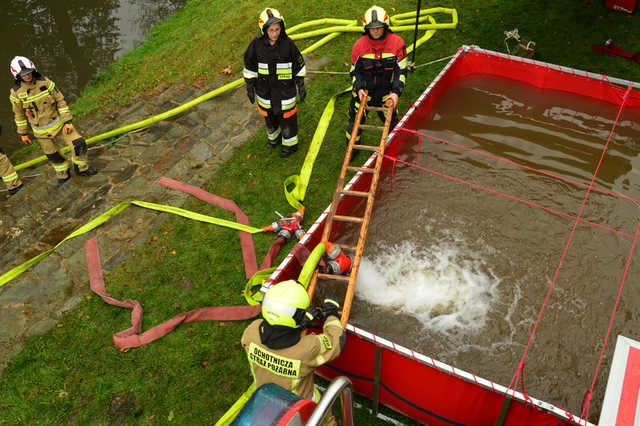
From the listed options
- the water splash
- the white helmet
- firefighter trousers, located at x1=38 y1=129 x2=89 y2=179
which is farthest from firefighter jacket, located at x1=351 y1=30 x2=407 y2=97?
the white helmet

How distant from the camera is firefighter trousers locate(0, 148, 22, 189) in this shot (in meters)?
6.24

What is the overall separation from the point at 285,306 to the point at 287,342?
28 centimetres

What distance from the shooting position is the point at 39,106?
5938mm

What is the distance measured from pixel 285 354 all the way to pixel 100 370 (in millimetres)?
2558

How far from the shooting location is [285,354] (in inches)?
124

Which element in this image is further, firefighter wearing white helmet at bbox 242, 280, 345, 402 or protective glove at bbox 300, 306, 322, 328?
protective glove at bbox 300, 306, 322, 328

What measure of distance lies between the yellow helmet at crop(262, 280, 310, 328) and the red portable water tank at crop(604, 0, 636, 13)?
31.0ft

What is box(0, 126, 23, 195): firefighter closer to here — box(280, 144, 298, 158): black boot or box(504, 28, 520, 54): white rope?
box(280, 144, 298, 158): black boot

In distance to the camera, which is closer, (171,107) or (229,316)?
(229,316)

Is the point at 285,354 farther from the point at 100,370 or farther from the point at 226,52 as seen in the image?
the point at 226,52

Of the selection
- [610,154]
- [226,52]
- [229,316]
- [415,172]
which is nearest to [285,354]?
[229,316]

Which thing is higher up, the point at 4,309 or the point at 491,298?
the point at 491,298

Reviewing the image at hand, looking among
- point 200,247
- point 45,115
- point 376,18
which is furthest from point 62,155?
point 376,18

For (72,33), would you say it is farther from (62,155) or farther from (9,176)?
(9,176)
